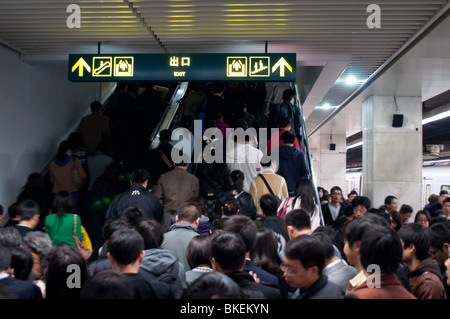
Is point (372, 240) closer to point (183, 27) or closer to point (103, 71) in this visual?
point (183, 27)

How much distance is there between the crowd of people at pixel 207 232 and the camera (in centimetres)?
275

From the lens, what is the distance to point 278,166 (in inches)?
271

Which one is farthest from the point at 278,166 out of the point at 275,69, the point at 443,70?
the point at 443,70

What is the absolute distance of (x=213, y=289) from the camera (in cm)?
212

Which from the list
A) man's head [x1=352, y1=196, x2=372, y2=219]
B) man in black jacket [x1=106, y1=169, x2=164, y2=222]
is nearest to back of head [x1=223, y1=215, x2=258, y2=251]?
man in black jacket [x1=106, y1=169, x2=164, y2=222]

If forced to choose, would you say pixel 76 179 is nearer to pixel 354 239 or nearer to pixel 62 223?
pixel 62 223

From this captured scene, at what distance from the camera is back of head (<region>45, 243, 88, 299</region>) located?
2.81m

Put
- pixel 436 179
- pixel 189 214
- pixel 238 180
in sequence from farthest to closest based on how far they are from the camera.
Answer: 1. pixel 436 179
2. pixel 238 180
3. pixel 189 214

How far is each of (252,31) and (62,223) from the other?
3784 mm

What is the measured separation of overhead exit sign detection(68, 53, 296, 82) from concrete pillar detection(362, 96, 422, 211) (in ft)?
16.7

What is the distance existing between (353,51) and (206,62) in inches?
96.8

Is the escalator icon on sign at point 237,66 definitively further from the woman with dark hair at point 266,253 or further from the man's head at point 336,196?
the woman with dark hair at point 266,253

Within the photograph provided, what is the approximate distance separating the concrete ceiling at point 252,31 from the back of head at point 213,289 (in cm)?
436

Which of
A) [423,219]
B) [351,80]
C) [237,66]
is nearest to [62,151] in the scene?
[237,66]
